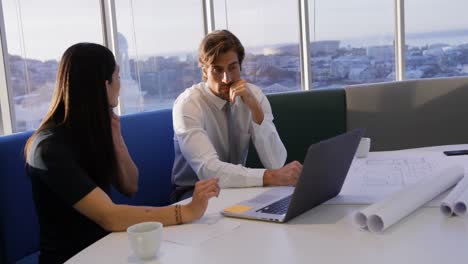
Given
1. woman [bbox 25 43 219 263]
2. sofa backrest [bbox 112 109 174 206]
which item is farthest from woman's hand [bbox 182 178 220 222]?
sofa backrest [bbox 112 109 174 206]

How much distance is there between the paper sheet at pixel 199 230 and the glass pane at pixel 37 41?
1.69m

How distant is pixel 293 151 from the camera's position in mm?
3355

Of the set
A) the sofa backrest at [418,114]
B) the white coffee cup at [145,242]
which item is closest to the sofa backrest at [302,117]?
the sofa backrest at [418,114]

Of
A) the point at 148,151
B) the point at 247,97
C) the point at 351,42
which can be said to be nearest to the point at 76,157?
the point at 247,97

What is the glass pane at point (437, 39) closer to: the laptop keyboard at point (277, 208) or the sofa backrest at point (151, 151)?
the sofa backrest at point (151, 151)

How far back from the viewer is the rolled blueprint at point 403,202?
46.8 inches

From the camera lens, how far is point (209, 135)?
234cm

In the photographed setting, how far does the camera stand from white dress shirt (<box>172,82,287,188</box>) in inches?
78.2

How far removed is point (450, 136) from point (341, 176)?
238 centimetres

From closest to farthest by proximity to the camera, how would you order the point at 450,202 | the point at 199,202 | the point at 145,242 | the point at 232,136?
the point at 145,242 → the point at 450,202 → the point at 199,202 → the point at 232,136

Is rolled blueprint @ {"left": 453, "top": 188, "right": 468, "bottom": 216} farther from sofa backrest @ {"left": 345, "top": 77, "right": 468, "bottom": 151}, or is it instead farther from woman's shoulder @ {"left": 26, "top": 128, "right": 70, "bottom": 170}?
sofa backrest @ {"left": 345, "top": 77, "right": 468, "bottom": 151}

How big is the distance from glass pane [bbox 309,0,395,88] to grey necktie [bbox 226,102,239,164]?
1842mm

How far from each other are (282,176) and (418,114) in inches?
84.6

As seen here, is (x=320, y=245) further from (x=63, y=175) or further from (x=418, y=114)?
(x=418, y=114)
